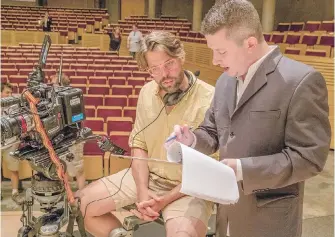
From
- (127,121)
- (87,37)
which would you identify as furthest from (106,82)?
(87,37)

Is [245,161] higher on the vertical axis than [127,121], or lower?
higher

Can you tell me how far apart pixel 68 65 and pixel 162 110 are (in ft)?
17.4

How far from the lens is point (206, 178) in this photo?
1.02 meters

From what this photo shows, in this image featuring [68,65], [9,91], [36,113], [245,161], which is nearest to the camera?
[245,161]

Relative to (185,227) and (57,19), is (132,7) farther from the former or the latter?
(185,227)

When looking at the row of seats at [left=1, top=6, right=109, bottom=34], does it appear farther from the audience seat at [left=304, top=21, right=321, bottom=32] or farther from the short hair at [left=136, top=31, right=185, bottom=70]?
the short hair at [left=136, top=31, right=185, bottom=70]

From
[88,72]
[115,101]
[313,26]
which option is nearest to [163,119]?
[115,101]

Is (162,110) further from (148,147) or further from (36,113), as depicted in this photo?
(36,113)

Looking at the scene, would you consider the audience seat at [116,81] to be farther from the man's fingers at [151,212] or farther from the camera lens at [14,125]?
the camera lens at [14,125]

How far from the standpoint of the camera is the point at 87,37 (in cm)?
1142

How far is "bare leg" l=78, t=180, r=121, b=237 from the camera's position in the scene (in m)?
1.67

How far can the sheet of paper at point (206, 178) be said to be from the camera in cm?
101

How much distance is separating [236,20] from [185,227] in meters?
0.76

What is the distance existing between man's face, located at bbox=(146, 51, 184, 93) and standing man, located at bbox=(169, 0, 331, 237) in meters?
0.44
